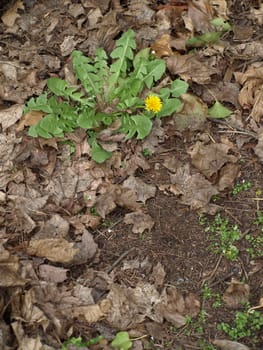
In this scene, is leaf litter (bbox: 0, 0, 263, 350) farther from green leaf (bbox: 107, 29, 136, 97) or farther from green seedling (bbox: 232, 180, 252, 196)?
green leaf (bbox: 107, 29, 136, 97)

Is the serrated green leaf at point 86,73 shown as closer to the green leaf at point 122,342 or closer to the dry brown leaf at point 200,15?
the dry brown leaf at point 200,15

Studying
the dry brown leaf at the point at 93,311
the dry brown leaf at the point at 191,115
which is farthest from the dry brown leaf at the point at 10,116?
the dry brown leaf at the point at 93,311

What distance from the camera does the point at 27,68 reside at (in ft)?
13.1

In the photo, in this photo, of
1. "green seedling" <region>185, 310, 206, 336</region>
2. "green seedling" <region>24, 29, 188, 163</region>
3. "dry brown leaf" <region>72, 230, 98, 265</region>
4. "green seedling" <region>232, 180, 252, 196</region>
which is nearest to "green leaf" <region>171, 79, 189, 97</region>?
"green seedling" <region>24, 29, 188, 163</region>

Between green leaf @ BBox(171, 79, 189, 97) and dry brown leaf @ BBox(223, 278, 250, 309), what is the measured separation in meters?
1.35

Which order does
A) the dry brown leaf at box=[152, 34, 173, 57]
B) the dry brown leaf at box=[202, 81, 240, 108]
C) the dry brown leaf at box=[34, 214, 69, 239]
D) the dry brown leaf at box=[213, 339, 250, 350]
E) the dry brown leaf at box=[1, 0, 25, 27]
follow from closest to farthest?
the dry brown leaf at box=[213, 339, 250, 350] < the dry brown leaf at box=[34, 214, 69, 239] < the dry brown leaf at box=[202, 81, 240, 108] < the dry brown leaf at box=[152, 34, 173, 57] < the dry brown leaf at box=[1, 0, 25, 27]

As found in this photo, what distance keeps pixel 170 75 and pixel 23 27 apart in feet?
3.99

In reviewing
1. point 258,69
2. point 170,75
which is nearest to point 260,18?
point 258,69

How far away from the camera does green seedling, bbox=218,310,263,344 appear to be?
2.88 m

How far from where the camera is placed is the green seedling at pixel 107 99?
3.60m

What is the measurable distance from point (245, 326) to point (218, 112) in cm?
144

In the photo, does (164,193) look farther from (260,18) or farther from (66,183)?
(260,18)

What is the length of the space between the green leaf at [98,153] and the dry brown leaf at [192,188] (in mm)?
435

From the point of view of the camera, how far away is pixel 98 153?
355cm
